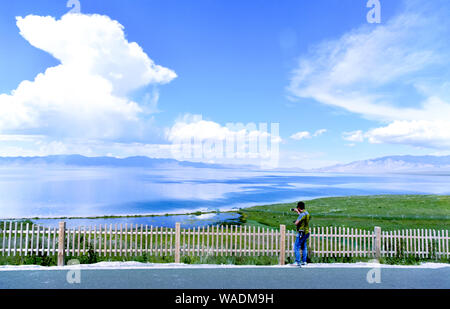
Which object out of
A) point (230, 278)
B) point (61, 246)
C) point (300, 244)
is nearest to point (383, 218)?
point (300, 244)

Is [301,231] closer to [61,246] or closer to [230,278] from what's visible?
[230,278]

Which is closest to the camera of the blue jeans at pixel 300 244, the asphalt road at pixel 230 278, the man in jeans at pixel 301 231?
the asphalt road at pixel 230 278

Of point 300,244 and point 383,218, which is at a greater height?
point 300,244

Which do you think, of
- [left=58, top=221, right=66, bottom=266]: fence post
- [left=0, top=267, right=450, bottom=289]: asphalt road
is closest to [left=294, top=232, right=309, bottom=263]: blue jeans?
[left=0, top=267, right=450, bottom=289]: asphalt road

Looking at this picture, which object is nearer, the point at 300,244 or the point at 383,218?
the point at 300,244

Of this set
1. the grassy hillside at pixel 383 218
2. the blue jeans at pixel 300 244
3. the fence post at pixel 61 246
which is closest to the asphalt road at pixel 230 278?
the blue jeans at pixel 300 244

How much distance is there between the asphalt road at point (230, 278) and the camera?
27.2ft

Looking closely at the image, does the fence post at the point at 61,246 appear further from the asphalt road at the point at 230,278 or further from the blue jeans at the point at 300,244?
the blue jeans at the point at 300,244

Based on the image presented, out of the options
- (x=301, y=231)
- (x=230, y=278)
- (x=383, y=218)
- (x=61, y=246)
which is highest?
(x=301, y=231)

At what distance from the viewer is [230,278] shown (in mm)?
8922

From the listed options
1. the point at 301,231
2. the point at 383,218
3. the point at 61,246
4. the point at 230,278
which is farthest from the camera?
the point at 383,218
